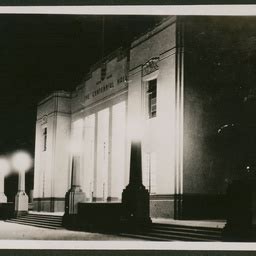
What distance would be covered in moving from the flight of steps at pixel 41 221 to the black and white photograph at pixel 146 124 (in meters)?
0.08

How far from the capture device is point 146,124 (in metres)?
14.7

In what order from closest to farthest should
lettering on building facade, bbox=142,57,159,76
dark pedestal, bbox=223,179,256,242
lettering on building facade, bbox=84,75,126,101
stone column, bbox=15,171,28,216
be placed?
dark pedestal, bbox=223,179,256,242 → lettering on building facade, bbox=142,57,159,76 → lettering on building facade, bbox=84,75,126,101 → stone column, bbox=15,171,28,216

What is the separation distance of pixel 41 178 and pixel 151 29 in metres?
9.45

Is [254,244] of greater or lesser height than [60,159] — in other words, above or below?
below

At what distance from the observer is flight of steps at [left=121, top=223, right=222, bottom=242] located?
8.86 meters

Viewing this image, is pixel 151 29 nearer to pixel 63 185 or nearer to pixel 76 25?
pixel 76 25

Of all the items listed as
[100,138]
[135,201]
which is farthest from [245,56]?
[100,138]

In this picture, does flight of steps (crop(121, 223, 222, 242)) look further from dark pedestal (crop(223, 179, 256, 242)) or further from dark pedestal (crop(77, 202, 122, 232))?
dark pedestal (crop(77, 202, 122, 232))

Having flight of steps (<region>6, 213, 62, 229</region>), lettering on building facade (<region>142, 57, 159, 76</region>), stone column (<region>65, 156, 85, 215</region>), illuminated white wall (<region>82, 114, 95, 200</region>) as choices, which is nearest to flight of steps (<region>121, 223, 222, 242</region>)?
flight of steps (<region>6, 213, 62, 229</region>)

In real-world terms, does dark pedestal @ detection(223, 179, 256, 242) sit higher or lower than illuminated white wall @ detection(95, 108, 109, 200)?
lower

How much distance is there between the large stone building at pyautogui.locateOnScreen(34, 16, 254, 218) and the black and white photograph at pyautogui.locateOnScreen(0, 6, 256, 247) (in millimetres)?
30

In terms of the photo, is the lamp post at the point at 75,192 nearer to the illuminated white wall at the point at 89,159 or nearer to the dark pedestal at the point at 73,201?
the dark pedestal at the point at 73,201

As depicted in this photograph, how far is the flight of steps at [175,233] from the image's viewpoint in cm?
886

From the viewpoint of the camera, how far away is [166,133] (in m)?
13.5
